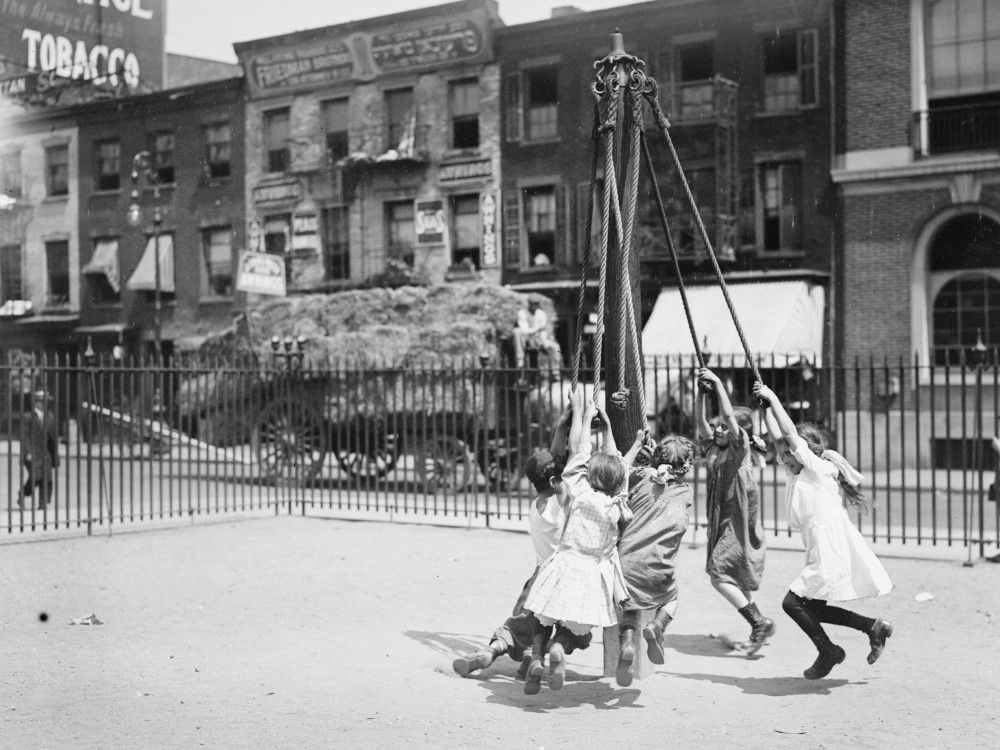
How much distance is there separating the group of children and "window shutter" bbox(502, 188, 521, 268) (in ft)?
72.7

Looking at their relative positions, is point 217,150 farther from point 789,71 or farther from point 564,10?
point 789,71

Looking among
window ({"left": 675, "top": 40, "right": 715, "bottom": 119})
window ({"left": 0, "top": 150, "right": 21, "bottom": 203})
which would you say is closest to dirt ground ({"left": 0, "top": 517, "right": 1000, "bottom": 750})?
window ({"left": 675, "top": 40, "right": 715, "bottom": 119})

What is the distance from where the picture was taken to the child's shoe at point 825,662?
637 centimetres

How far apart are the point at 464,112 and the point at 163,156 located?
11.0m

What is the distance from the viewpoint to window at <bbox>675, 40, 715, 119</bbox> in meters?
26.2

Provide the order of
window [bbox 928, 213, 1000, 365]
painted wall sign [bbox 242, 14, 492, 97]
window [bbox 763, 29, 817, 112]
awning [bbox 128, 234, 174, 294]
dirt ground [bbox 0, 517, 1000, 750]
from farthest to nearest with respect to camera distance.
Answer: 1. awning [bbox 128, 234, 174, 294]
2. painted wall sign [bbox 242, 14, 492, 97]
3. window [bbox 763, 29, 817, 112]
4. window [bbox 928, 213, 1000, 365]
5. dirt ground [bbox 0, 517, 1000, 750]

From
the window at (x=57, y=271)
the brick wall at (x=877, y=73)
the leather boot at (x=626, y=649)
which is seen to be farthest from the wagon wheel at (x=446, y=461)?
the window at (x=57, y=271)

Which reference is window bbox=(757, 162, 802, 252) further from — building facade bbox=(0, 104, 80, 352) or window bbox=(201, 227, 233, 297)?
building facade bbox=(0, 104, 80, 352)

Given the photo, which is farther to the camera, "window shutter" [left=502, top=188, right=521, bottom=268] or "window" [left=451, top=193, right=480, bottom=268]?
"window" [left=451, top=193, right=480, bottom=268]

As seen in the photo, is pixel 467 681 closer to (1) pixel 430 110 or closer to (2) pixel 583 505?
(2) pixel 583 505

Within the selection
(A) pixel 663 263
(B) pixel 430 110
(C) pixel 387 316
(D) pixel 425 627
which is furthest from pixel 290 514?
(B) pixel 430 110

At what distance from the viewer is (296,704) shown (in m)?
5.98

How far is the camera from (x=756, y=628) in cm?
719

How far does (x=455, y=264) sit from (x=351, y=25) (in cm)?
725
